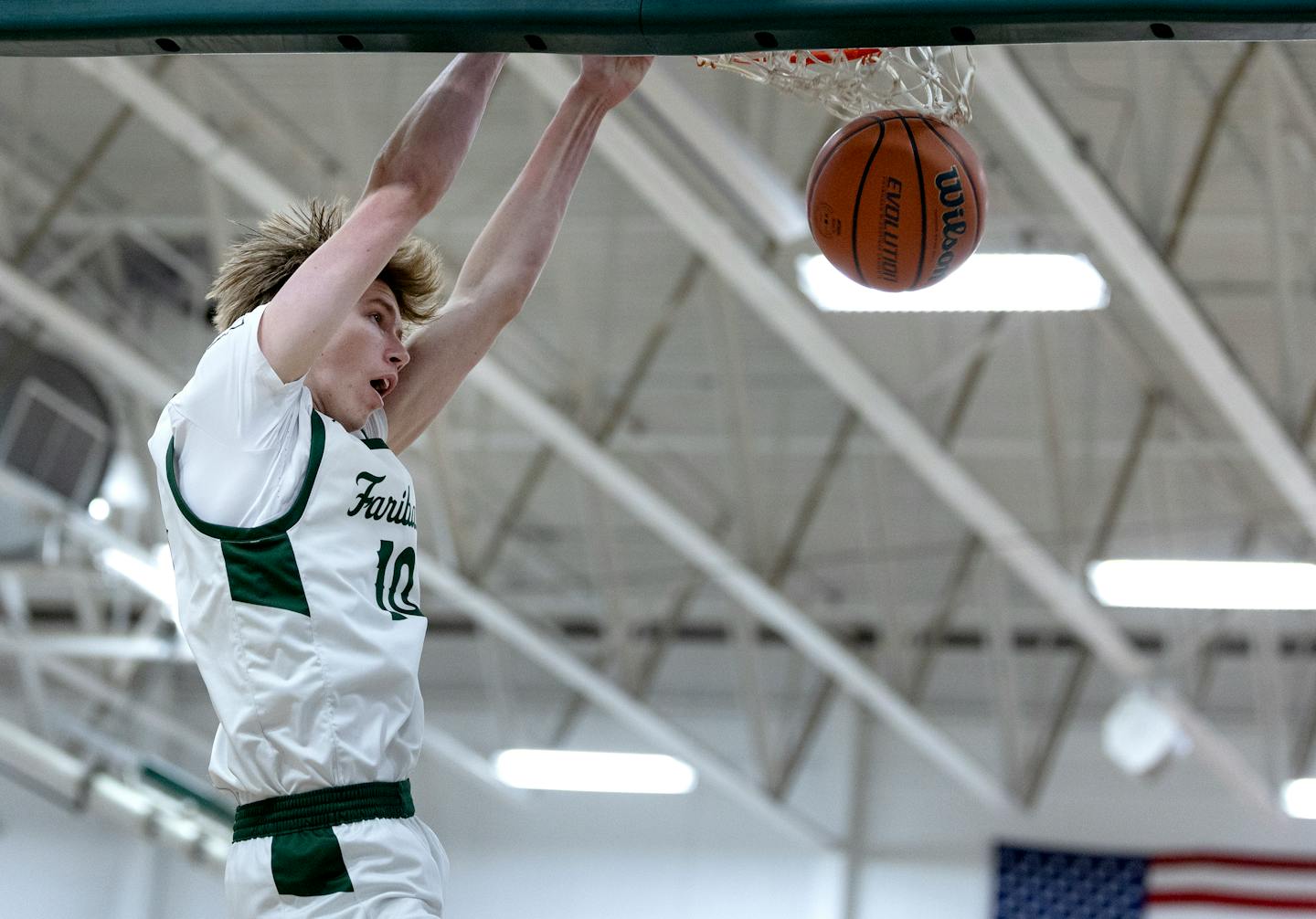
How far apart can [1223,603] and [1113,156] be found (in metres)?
2.66

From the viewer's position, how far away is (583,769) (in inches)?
593

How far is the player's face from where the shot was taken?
9.30 ft

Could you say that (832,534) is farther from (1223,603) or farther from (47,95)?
(47,95)

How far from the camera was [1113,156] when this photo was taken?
9.50 m

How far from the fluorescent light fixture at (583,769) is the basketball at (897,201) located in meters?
11.0

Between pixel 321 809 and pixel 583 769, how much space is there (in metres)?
12.6

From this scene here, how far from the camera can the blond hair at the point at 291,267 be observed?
2.97m

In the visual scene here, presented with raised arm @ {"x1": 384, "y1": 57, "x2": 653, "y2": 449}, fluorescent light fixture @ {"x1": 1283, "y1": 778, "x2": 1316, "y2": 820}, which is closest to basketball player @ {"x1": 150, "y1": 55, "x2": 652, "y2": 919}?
raised arm @ {"x1": 384, "y1": 57, "x2": 653, "y2": 449}

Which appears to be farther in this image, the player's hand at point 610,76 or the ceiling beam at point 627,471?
the ceiling beam at point 627,471

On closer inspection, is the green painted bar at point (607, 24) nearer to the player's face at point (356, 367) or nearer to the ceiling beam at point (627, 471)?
the player's face at point (356, 367)

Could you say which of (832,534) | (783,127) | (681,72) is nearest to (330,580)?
(681,72)

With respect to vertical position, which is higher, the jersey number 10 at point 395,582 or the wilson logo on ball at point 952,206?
the wilson logo on ball at point 952,206

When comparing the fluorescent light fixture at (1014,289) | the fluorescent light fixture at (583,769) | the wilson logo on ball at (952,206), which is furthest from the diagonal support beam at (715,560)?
the wilson logo on ball at (952,206)

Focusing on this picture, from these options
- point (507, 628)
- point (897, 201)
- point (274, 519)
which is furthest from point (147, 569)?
point (274, 519)
